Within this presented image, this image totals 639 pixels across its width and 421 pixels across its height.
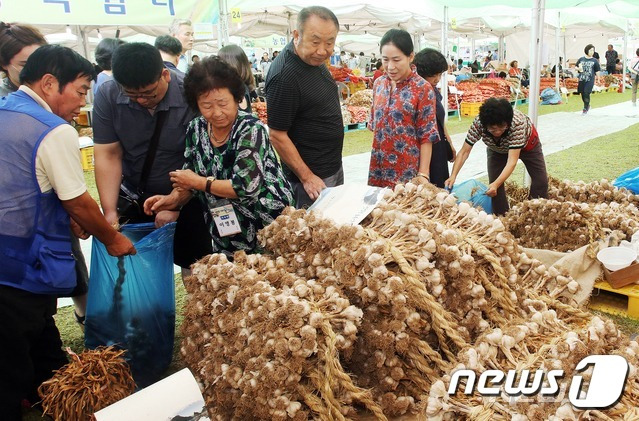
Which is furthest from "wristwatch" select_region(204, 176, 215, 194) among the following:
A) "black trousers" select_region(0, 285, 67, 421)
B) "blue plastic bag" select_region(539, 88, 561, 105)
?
"blue plastic bag" select_region(539, 88, 561, 105)

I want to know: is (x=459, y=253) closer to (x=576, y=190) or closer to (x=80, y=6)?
(x=576, y=190)

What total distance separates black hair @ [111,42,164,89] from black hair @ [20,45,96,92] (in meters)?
0.20

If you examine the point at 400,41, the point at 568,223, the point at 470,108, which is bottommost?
the point at 568,223

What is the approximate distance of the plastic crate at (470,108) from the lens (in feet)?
45.4

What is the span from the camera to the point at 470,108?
13898mm

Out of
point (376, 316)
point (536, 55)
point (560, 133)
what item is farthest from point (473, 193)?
point (560, 133)

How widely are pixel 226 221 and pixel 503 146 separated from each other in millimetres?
2573

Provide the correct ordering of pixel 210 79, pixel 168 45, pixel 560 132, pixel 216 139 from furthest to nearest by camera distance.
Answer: pixel 560 132, pixel 168 45, pixel 216 139, pixel 210 79

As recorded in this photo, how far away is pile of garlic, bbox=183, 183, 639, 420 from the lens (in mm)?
1517

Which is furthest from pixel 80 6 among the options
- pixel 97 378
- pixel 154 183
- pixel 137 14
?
pixel 97 378

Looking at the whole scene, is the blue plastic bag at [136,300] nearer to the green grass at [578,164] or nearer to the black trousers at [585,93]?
the green grass at [578,164]

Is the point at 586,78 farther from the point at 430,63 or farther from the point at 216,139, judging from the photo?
the point at 216,139

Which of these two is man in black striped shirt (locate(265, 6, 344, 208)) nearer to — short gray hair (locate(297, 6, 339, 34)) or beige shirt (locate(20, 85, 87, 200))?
short gray hair (locate(297, 6, 339, 34))

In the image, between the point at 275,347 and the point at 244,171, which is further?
the point at 244,171
